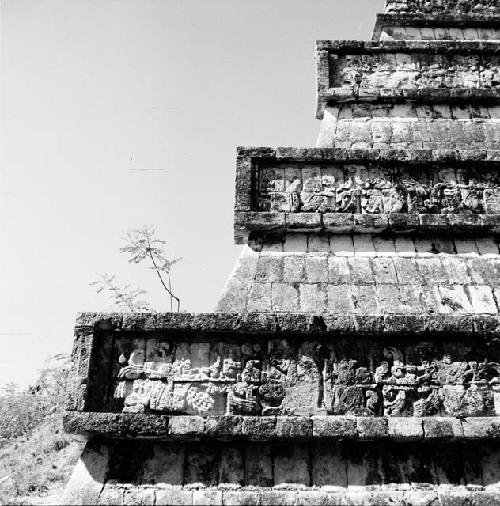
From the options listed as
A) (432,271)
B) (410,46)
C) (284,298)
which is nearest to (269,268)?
(284,298)

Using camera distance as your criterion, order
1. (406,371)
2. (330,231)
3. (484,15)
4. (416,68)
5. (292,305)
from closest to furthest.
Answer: (406,371) < (292,305) < (330,231) < (416,68) < (484,15)

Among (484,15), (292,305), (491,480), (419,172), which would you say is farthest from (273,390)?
(484,15)

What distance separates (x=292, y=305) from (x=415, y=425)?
1.64 metres

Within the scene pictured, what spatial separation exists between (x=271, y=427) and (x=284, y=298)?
1467 millimetres

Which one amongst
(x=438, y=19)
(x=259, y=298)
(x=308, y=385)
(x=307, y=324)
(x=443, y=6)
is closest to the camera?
(x=308, y=385)

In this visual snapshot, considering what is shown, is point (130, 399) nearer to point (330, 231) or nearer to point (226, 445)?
point (226, 445)

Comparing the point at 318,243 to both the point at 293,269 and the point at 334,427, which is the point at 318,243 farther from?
the point at 334,427

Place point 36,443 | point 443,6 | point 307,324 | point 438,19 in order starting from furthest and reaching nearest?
point 443,6
point 438,19
point 36,443
point 307,324

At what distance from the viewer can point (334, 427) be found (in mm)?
4496

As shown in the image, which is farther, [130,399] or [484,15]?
[484,15]

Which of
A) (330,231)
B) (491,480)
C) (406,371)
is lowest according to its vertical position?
(491,480)

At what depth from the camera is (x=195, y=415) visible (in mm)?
4676

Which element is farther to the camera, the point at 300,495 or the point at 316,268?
the point at 316,268

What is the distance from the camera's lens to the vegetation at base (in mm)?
6281
